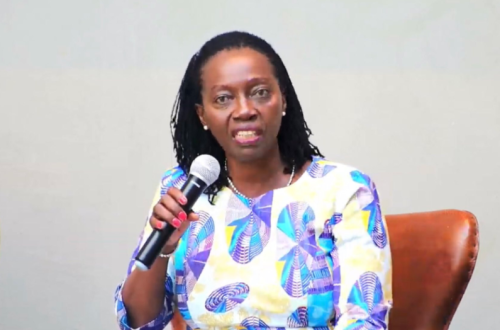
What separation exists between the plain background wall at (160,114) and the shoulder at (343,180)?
0.73 metres

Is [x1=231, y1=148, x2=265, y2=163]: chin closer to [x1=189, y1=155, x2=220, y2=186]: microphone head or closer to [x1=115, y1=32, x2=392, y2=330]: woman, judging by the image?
[x1=115, y1=32, x2=392, y2=330]: woman

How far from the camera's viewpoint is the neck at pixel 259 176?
A: 1.32 m

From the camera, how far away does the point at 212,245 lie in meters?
1.26

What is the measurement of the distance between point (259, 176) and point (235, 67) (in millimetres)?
239

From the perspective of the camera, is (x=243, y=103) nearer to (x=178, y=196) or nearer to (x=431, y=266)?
(x=178, y=196)

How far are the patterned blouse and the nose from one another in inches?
7.0

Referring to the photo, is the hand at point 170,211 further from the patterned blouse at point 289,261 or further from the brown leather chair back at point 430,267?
the brown leather chair back at point 430,267

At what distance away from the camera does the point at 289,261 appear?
1211 mm

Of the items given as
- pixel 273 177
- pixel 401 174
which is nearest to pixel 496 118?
pixel 401 174

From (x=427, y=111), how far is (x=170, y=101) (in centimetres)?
85

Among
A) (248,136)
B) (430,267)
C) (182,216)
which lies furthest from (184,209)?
(430,267)

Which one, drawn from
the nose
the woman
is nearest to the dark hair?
the woman

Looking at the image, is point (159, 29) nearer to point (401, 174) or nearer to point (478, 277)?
point (401, 174)

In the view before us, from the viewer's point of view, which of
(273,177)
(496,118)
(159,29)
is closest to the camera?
(273,177)
